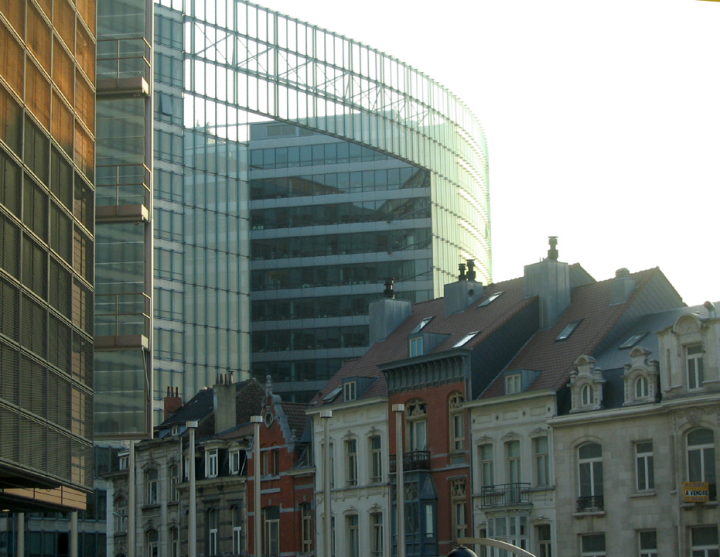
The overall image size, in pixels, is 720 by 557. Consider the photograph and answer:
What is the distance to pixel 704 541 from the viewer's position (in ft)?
140

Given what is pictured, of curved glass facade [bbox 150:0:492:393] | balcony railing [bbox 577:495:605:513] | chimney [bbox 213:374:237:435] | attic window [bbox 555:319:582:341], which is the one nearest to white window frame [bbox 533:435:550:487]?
balcony railing [bbox 577:495:605:513]

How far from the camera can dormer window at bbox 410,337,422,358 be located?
56125 mm

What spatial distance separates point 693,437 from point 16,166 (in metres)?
24.3

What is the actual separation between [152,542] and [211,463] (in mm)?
6778

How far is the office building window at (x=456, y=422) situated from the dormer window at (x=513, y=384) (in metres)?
2.61

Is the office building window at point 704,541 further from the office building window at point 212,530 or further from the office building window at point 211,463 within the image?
the office building window at point 211,463

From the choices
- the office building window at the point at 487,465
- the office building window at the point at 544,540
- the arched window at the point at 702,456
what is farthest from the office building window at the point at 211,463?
the arched window at the point at 702,456

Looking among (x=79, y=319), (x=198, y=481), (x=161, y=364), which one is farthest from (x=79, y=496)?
(x=161, y=364)

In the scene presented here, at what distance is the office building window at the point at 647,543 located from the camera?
4444cm

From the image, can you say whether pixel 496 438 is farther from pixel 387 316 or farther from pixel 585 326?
pixel 387 316

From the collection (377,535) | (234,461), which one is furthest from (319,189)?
(377,535)

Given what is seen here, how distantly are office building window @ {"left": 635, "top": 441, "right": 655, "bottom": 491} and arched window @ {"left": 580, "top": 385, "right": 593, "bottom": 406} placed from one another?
254 centimetres

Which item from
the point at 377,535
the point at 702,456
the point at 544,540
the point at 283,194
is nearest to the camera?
the point at 702,456

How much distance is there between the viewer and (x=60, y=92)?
1356 inches
